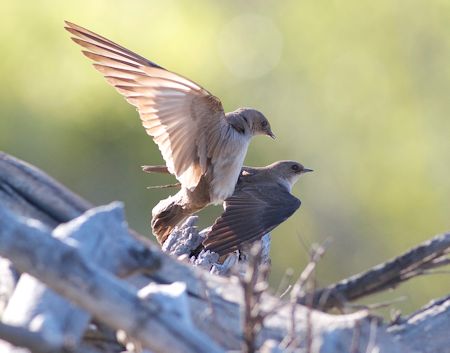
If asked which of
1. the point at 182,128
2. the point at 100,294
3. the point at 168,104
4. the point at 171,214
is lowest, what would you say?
the point at 171,214

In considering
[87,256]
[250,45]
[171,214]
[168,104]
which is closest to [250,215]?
[171,214]

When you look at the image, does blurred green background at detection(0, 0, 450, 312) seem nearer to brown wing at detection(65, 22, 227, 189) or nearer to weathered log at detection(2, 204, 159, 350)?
brown wing at detection(65, 22, 227, 189)

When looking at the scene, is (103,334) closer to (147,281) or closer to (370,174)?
(147,281)

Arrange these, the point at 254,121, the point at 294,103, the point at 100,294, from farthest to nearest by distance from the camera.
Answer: the point at 294,103 < the point at 254,121 < the point at 100,294

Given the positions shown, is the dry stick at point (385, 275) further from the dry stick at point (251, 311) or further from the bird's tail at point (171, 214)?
the bird's tail at point (171, 214)

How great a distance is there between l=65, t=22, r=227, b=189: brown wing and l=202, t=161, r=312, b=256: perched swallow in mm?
272

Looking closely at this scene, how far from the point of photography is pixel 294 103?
17.0m

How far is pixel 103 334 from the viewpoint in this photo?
3465mm

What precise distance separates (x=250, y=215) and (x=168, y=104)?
2.51 feet

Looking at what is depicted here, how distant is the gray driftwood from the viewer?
2871 millimetres

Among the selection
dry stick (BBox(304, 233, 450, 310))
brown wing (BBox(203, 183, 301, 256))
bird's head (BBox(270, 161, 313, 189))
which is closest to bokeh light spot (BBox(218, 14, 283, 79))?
bird's head (BBox(270, 161, 313, 189))

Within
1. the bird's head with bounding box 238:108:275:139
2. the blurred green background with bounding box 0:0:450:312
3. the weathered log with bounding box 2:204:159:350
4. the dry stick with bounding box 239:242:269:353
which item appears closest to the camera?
the dry stick with bounding box 239:242:269:353

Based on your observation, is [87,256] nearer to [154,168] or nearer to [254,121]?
[154,168]

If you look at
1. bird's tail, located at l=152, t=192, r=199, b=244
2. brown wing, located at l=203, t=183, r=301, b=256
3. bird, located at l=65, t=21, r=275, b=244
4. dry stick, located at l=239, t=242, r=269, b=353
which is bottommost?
bird's tail, located at l=152, t=192, r=199, b=244
